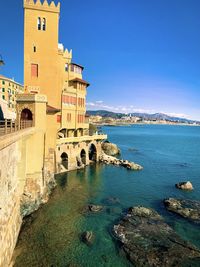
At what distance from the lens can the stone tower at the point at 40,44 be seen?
120 feet

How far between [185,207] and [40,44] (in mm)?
31292

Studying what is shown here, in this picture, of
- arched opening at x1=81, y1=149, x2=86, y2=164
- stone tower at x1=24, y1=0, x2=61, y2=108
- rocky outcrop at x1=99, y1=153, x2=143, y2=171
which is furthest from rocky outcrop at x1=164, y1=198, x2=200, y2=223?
stone tower at x1=24, y1=0, x2=61, y2=108

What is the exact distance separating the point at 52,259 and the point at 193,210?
17.4m

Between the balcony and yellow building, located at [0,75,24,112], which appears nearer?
the balcony

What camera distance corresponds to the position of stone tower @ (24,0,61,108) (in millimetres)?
36469

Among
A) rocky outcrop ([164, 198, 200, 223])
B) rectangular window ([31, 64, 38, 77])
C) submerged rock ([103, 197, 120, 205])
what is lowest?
submerged rock ([103, 197, 120, 205])

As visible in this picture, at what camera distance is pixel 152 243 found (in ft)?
65.4

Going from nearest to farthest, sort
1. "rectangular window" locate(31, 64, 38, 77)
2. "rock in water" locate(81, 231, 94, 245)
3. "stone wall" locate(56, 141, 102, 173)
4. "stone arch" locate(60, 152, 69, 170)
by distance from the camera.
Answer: "rock in water" locate(81, 231, 94, 245) → "rectangular window" locate(31, 64, 38, 77) → "stone wall" locate(56, 141, 102, 173) → "stone arch" locate(60, 152, 69, 170)

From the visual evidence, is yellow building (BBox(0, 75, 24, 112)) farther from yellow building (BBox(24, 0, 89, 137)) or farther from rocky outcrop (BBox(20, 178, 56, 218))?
rocky outcrop (BBox(20, 178, 56, 218))

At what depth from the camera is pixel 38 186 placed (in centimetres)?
2647

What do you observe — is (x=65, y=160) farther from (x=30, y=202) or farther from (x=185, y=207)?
(x=185, y=207)

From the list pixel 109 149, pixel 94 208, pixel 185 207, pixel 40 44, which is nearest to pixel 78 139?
pixel 40 44

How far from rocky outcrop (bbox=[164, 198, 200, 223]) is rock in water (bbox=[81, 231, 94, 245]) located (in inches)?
446

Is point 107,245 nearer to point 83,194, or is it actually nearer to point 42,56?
point 83,194
